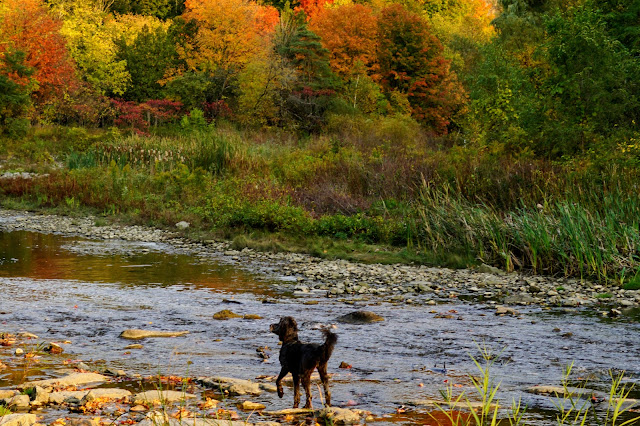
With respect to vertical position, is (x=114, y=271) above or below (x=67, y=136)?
below

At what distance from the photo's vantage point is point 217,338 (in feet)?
29.9

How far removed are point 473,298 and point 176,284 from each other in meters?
5.02

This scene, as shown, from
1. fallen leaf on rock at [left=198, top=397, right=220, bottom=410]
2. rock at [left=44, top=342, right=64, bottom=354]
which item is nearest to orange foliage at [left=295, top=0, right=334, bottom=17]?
rock at [left=44, top=342, right=64, bottom=354]

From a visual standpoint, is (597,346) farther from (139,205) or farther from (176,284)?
(139,205)

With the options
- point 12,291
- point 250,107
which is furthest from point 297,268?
point 250,107

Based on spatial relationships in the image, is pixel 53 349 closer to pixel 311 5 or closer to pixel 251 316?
pixel 251 316

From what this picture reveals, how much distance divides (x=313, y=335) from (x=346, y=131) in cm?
2434

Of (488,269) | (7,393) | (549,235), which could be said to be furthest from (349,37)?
(7,393)

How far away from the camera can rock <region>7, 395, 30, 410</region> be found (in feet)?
19.9

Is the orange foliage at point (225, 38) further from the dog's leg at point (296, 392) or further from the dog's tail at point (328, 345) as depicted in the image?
the dog's tail at point (328, 345)

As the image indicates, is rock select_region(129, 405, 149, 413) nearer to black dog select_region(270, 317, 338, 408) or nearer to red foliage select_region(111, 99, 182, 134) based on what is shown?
black dog select_region(270, 317, 338, 408)

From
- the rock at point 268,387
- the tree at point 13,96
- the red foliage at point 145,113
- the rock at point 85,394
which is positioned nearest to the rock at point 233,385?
the rock at point 268,387

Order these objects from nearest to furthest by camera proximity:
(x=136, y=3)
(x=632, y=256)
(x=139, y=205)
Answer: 1. (x=632, y=256)
2. (x=139, y=205)
3. (x=136, y=3)

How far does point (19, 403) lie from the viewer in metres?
6.11
